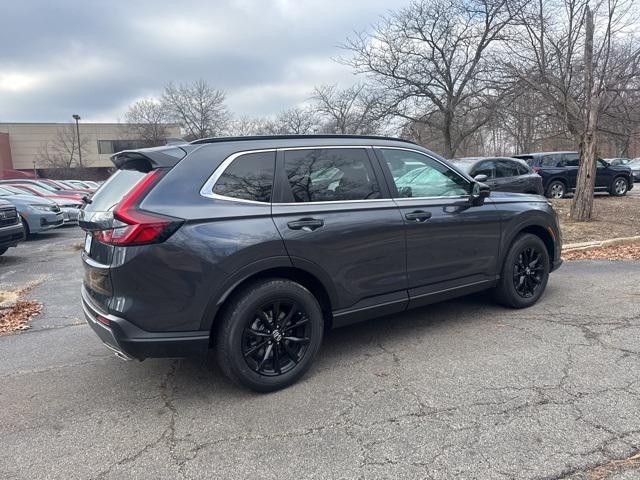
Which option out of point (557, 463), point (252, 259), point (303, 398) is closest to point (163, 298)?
point (252, 259)

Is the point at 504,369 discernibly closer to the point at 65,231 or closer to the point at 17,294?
the point at 17,294

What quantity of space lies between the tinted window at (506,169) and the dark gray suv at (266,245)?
8.67 metres

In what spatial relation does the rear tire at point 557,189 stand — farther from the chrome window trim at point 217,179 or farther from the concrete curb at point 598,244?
the chrome window trim at point 217,179

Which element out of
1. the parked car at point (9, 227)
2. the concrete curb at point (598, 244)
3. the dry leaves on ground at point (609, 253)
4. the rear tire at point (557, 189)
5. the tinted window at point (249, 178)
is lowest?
the dry leaves on ground at point (609, 253)

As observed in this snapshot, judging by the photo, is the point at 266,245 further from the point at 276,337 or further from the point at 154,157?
the point at 154,157

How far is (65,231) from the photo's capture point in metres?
14.0

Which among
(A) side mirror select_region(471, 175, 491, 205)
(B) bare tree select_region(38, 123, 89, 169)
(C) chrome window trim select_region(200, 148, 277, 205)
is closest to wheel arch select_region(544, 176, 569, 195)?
(A) side mirror select_region(471, 175, 491, 205)

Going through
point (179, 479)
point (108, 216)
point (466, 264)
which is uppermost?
point (108, 216)

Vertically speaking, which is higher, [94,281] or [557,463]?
[94,281]

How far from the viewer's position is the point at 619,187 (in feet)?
57.4

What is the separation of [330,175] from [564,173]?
50.3ft

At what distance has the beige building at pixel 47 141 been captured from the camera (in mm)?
62219

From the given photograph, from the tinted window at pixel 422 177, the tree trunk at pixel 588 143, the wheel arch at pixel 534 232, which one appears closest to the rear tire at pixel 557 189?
the tree trunk at pixel 588 143

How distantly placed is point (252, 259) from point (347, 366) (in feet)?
4.05
